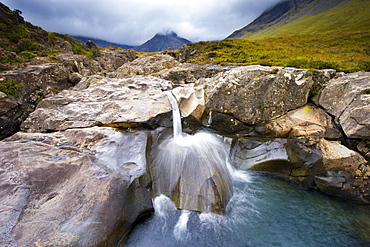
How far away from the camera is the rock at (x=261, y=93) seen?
1145 cm

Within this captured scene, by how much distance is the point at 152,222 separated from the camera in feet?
24.9

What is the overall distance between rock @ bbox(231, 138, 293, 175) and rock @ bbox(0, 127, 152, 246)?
7.60 m

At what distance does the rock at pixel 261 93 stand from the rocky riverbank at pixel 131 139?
0.26ft

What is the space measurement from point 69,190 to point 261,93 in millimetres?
13653

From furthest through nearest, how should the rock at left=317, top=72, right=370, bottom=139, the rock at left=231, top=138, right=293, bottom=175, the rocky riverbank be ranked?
the rock at left=231, top=138, right=293, bottom=175 < the rock at left=317, top=72, right=370, bottom=139 < the rocky riverbank

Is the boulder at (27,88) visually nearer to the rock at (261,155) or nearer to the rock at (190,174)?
the rock at (190,174)

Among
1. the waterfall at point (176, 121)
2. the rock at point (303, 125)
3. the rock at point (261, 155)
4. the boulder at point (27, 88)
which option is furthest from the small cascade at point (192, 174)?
the boulder at point (27, 88)

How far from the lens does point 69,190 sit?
6.09m

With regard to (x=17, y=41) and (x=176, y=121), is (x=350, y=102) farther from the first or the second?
(x=17, y=41)

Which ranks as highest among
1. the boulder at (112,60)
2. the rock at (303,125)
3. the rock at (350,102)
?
the boulder at (112,60)

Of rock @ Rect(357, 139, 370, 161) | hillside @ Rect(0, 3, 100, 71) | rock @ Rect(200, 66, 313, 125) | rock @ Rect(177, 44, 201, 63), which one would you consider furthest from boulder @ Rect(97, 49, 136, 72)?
rock @ Rect(357, 139, 370, 161)

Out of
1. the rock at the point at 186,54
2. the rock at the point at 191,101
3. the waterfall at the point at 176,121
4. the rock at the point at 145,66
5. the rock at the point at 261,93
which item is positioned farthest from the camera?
the rock at the point at 186,54

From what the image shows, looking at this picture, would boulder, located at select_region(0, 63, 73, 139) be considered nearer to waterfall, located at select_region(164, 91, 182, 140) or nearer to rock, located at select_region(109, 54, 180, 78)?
waterfall, located at select_region(164, 91, 182, 140)

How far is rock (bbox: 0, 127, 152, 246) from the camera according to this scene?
496 centimetres
